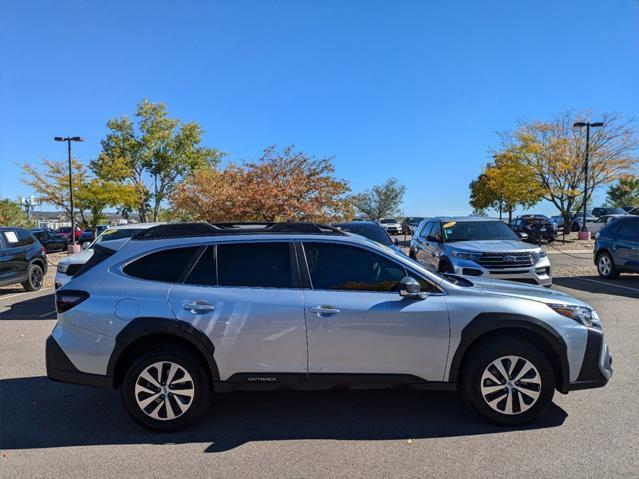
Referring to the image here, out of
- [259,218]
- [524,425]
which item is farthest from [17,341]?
[259,218]

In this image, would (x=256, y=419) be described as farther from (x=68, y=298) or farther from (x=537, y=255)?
(x=537, y=255)

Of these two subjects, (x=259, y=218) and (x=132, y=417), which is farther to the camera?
(x=259, y=218)

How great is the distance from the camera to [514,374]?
3896 millimetres

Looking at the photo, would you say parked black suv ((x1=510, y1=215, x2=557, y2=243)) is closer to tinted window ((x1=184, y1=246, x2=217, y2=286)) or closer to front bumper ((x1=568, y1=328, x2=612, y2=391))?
front bumper ((x1=568, y1=328, x2=612, y2=391))

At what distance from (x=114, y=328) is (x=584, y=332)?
12.6 ft

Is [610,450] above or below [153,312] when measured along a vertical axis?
below

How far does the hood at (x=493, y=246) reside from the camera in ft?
29.2

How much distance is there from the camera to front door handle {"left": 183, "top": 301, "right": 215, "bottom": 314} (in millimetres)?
3883

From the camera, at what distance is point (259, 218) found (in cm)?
1842

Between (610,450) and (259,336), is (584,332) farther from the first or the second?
(259,336)

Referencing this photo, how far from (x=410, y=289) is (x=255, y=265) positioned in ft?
4.31

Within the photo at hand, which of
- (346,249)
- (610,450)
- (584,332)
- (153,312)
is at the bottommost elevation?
(610,450)

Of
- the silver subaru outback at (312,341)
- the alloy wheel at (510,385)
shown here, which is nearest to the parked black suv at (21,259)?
the silver subaru outback at (312,341)

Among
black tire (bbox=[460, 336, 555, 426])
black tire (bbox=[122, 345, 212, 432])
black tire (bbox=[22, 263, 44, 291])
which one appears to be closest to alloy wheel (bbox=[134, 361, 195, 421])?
black tire (bbox=[122, 345, 212, 432])
